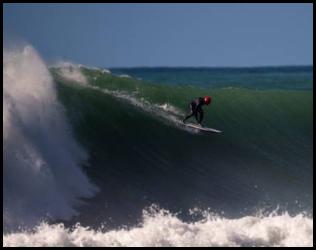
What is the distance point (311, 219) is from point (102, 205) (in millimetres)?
3125

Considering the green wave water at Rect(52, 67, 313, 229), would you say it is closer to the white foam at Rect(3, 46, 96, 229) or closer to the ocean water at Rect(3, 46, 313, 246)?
the ocean water at Rect(3, 46, 313, 246)

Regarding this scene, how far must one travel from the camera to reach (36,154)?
14.6 m

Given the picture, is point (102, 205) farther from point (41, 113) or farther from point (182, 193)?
point (41, 113)

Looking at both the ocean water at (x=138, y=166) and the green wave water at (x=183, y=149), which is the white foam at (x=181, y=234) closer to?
the ocean water at (x=138, y=166)

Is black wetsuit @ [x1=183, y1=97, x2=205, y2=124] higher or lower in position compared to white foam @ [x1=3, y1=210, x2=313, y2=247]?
higher

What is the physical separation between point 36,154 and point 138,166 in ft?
8.36

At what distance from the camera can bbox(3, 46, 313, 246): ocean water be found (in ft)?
41.9

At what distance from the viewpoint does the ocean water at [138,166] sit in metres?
12.8

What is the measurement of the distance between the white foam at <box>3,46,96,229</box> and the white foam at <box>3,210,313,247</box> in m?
0.57

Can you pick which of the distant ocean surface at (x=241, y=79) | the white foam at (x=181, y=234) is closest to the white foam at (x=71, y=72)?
the white foam at (x=181, y=234)

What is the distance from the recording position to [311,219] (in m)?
13.8

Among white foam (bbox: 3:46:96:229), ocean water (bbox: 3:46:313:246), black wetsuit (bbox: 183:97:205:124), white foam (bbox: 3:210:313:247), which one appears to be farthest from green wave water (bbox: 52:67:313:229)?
white foam (bbox: 3:210:313:247)

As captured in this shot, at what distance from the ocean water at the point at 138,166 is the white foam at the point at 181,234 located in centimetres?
2

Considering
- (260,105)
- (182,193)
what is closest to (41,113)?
(182,193)
